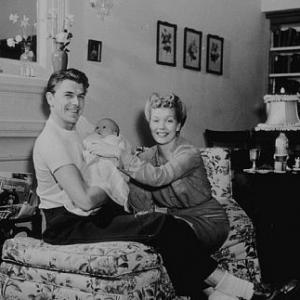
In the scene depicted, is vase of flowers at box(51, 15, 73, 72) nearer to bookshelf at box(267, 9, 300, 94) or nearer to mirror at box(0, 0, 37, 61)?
mirror at box(0, 0, 37, 61)

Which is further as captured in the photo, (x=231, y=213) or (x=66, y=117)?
(x=231, y=213)

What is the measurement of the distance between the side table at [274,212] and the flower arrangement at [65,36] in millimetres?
1654

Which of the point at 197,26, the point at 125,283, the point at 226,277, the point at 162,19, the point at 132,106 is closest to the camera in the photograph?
the point at 125,283

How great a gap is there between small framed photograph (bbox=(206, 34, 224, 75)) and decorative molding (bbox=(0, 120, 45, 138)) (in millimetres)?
2375

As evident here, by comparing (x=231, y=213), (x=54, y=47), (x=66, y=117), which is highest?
(x=54, y=47)

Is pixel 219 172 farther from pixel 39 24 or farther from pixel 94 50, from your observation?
pixel 39 24

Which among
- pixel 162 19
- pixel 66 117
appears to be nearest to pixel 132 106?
pixel 162 19

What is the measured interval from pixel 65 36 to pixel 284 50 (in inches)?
141

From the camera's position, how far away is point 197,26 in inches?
214

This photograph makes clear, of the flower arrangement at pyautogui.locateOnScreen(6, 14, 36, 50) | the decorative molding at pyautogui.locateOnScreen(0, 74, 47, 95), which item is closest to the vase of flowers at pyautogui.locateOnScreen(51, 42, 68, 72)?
the decorative molding at pyautogui.locateOnScreen(0, 74, 47, 95)

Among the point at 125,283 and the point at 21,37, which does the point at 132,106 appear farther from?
the point at 125,283

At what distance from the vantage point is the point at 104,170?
2721 millimetres

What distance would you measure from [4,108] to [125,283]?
60.2 inches

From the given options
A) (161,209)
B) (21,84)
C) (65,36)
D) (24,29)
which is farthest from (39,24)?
(161,209)
